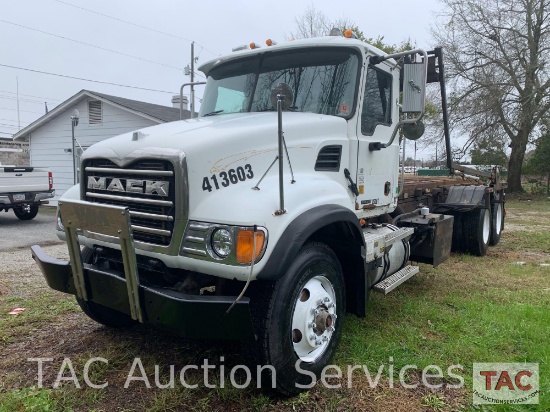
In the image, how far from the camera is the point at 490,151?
25.1m

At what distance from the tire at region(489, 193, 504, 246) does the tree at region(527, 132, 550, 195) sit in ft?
56.7

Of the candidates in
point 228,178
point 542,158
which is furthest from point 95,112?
point 542,158

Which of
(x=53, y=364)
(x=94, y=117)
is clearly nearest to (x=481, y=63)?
(x=94, y=117)

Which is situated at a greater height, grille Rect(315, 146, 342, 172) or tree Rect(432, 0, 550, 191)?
tree Rect(432, 0, 550, 191)

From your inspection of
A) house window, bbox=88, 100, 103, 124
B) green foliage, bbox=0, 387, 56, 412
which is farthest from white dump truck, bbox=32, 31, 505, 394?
house window, bbox=88, 100, 103, 124

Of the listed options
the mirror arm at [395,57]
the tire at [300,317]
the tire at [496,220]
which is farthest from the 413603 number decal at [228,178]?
the tire at [496,220]

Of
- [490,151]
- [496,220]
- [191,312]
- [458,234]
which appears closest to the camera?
[191,312]

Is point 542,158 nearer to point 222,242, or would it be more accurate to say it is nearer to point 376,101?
point 376,101

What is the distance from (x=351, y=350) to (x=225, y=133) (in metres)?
2.10

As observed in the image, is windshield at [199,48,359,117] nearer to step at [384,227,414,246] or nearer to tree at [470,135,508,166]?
step at [384,227,414,246]

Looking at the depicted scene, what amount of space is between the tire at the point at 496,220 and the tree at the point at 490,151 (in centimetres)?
1625

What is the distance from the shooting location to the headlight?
8.80 ft

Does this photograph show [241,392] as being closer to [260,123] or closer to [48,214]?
[260,123]

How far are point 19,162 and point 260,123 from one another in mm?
23153
